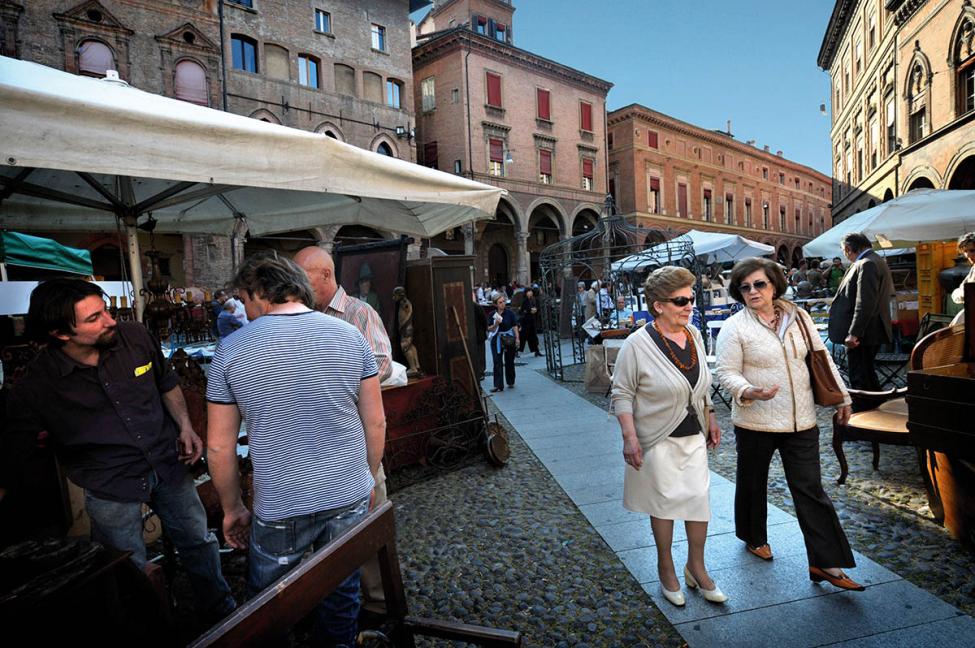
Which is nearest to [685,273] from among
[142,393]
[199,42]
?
[142,393]

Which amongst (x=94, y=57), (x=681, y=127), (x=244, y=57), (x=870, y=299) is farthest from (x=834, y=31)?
(x=94, y=57)

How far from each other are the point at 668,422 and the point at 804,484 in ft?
2.62

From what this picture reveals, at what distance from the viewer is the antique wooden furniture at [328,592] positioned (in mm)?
1205

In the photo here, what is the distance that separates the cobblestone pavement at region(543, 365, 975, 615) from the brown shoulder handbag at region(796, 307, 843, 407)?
0.97 metres

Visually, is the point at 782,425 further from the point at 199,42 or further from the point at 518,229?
the point at 518,229

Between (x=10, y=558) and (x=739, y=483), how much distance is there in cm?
314

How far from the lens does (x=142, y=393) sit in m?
2.30

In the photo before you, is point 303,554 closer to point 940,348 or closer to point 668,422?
point 668,422

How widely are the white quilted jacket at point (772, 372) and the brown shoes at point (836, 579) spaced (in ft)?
2.36

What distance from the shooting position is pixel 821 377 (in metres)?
2.79

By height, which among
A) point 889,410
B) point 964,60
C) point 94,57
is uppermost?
point 94,57

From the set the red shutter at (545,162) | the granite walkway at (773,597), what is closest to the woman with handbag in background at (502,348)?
the granite walkway at (773,597)

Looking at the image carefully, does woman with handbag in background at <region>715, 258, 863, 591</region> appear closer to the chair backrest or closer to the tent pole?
the chair backrest

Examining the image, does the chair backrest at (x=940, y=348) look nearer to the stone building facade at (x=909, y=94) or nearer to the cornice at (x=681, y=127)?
the stone building facade at (x=909, y=94)
